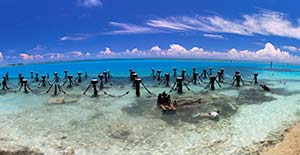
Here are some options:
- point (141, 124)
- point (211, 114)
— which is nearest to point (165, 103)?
point (211, 114)

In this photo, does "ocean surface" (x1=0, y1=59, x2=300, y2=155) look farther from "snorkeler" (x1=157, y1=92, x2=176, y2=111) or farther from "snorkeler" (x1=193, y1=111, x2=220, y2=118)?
"snorkeler" (x1=157, y1=92, x2=176, y2=111)

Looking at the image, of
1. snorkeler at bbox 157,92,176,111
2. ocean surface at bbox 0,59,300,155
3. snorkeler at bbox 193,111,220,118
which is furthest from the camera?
snorkeler at bbox 157,92,176,111

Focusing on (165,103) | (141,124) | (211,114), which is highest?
(165,103)

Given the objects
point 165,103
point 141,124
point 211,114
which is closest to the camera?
point 141,124

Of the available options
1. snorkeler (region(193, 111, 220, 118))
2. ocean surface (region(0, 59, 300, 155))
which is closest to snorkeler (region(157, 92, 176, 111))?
ocean surface (region(0, 59, 300, 155))

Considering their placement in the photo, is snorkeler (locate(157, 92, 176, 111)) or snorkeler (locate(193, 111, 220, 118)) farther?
snorkeler (locate(157, 92, 176, 111))

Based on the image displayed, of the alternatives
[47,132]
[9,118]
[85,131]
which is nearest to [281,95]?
[85,131]

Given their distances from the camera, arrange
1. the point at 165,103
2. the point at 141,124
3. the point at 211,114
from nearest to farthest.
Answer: the point at 141,124
the point at 211,114
the point at 165,103

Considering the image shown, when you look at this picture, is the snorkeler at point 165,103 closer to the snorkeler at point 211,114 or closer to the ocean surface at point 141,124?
the ocean surface at point 141,124

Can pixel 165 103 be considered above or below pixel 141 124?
above

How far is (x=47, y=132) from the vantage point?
50.8 ft

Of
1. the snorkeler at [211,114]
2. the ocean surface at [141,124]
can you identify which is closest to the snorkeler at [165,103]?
the ocean surface at [141,124]

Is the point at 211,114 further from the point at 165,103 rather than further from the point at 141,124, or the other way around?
the point at 141,124

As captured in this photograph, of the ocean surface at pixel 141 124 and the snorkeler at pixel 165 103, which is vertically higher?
the snorkeler at pixel 165 103
